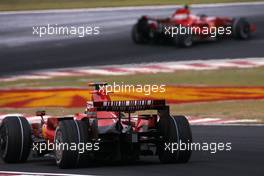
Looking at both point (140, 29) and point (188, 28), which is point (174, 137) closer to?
point (188, 28)

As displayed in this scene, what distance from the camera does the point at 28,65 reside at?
31703mm

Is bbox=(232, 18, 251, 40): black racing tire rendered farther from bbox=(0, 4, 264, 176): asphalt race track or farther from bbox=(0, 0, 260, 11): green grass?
bbox=(0, 0, 260, 11): green grass

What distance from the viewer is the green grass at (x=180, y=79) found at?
27.2 meters

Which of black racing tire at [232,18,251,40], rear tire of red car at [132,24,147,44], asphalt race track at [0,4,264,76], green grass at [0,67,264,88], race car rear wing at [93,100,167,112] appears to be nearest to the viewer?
race car rear wing at [93,100,167,112]

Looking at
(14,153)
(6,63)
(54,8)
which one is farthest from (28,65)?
(14,153)

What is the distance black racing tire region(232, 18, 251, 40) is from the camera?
33.9 m

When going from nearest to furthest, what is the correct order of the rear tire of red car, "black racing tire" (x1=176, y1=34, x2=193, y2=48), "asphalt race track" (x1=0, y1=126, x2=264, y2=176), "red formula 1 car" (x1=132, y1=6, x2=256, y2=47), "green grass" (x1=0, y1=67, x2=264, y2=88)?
1. "asphalt race track" (x1=0, y1=126, x2=264, y2=176)
2. "green grass" (x1=0, y1=67, x2=264, y2=88)
3. "black racing tire" (x1=176, y1=34, x2=193, y2=48)
4. "red formula 1 car" (x1=132, y1=6, x2=256, y2=47)
5. the rear tire of red car

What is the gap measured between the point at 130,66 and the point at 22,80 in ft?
12.1

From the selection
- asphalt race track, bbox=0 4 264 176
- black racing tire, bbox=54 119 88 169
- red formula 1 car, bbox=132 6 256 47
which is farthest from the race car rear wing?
red formula 1 car, bbox=132 6 256 47

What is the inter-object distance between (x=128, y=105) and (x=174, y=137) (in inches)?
31.1

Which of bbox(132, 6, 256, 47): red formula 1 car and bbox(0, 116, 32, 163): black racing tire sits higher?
bbox(132, 6, 256, 47): red formula 1 car

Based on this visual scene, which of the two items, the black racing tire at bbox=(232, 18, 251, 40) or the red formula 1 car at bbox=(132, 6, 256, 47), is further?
the black racing tire at bbox=(232, 18, 251, 40)

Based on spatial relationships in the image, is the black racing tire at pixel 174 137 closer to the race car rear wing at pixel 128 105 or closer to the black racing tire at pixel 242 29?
the race car rear wing at pixel 128 105

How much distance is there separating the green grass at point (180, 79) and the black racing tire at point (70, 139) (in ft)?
44.7
